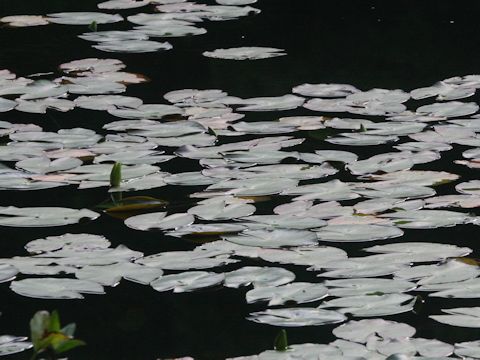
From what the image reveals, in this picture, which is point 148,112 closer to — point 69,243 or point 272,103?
point 272,103

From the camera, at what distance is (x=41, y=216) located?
2523mm

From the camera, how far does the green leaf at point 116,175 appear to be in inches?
104

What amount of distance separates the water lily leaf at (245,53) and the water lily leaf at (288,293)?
182cm

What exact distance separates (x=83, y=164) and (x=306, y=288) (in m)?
0.92

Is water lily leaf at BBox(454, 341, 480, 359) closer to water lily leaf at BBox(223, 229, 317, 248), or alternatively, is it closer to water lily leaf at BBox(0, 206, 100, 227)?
water lily leaf at BBox(223, 229, 317, 248)

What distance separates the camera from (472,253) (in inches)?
92.1

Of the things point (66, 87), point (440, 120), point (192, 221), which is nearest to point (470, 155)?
point (440, 120)

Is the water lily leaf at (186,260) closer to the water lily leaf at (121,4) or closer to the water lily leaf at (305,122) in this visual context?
the water lily leaf at (305,122)

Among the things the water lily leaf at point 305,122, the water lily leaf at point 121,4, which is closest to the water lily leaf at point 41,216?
the water lily leaf at point 305,122

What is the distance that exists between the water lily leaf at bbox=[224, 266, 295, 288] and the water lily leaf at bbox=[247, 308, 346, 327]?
0.10m

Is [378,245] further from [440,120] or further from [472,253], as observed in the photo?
[440,120]

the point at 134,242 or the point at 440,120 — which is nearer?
the point at 134,242

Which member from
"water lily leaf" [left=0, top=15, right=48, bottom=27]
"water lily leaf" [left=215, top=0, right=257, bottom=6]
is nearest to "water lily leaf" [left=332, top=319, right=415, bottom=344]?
"water lily leaf" [left=0, top=15, right=48, bottom=27]

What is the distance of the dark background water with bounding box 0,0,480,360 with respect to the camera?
205 cm
